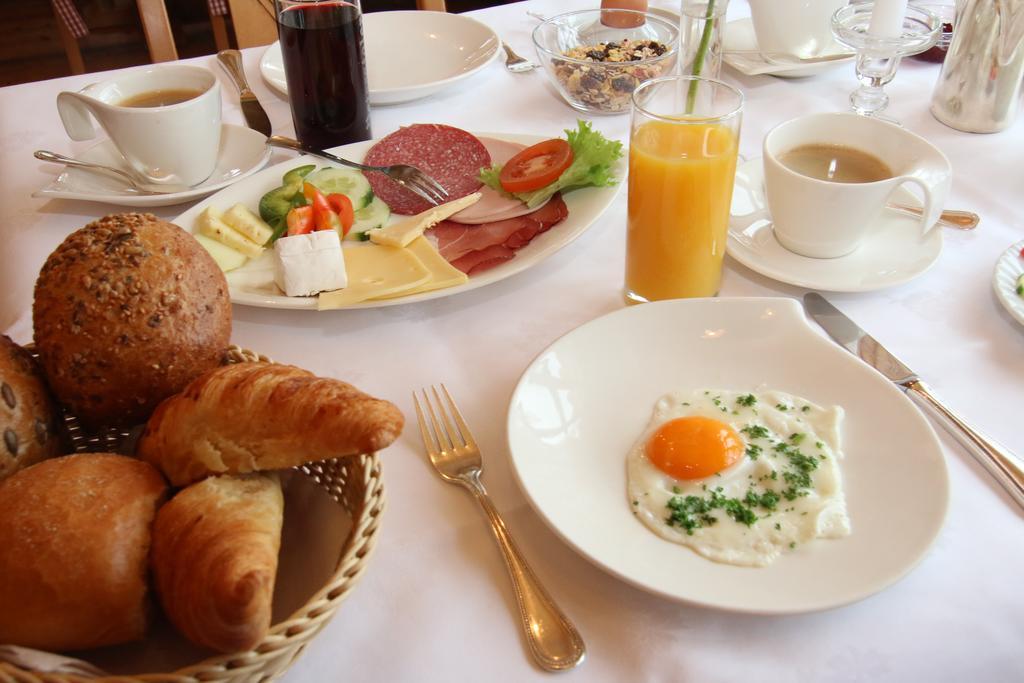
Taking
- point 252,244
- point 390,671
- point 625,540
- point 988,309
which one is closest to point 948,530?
point 625,540

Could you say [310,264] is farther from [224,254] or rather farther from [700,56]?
[700,56]

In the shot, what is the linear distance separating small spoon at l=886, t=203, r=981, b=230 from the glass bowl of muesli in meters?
0.57

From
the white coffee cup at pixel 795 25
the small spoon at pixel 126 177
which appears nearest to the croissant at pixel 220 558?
the small spoon at pixel 126 177

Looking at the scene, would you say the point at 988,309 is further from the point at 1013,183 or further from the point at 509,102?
the point at 509,102

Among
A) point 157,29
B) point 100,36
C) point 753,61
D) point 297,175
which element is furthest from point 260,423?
point 100,36

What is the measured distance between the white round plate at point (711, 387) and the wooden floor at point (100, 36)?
3.55 metres

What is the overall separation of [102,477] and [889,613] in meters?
0.73

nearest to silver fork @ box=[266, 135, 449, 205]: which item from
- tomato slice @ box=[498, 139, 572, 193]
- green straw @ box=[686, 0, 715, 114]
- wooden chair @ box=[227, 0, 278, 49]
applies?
tomato slice @ box=[498, 139, 572, 193]

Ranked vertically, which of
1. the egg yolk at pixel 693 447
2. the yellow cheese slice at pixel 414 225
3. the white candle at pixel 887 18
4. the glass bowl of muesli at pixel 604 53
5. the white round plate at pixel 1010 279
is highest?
the white candle at pixel 887 18

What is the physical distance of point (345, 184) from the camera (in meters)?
1.41

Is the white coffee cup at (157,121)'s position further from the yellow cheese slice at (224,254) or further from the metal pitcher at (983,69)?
the metal pitcher at (983,69)

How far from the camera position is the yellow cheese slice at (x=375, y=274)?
1145 mm

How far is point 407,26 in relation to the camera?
1940mm

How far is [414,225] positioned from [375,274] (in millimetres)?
124
